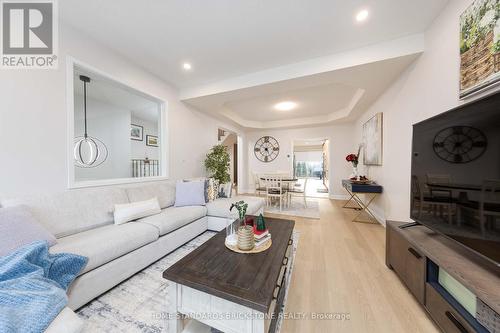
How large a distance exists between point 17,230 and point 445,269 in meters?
2.93

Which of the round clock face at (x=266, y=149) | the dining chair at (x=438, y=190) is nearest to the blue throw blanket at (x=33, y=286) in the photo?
the dining chair at (x=438, y=190)

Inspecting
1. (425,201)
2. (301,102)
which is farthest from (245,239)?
(301,102)

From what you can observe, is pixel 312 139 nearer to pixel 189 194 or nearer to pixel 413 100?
pixel 413 100

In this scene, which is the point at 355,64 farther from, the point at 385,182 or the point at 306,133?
the point at 306,133

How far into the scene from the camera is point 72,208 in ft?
6.04

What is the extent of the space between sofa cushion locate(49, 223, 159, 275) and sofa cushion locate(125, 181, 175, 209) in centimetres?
60

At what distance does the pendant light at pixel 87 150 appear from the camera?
329 centimetres

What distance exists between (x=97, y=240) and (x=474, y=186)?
2.81m

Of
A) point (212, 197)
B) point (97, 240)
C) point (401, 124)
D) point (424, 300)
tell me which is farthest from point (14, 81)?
point (401, 124)

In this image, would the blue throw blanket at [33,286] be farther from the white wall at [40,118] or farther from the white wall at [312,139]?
the white wall at [312,139]

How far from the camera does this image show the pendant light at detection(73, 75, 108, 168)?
10.8ft

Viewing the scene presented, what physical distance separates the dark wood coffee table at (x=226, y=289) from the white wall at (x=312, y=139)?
4215mm

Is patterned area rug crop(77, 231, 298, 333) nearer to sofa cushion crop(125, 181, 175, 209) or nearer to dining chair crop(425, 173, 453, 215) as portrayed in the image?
sofa cushion crop(125, 181, 175, 209)

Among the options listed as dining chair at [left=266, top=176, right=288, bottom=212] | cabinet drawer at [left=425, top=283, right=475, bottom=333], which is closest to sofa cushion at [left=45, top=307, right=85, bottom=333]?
cabinet drawer at [left=425, top=283, right=475, bottom=333]
